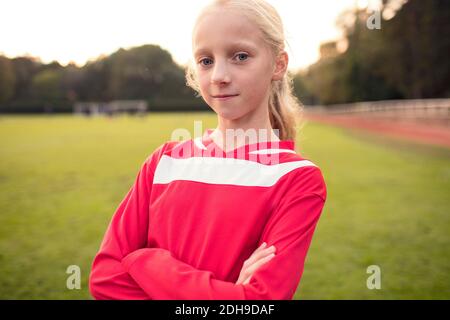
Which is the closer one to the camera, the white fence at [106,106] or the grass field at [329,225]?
the grass field at [329,225]

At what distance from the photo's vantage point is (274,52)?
4.25 ft

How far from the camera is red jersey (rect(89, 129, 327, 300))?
118 cm

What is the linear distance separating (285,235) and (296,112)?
0.52m

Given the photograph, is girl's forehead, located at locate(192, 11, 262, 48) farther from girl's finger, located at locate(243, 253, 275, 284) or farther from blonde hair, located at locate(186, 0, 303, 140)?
girl's finger, located at locate(243, 253, 275, 284)

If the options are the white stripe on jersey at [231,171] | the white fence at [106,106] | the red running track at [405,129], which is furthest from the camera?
the white fence at [106,106]

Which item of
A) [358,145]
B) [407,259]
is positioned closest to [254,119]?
[407,259]

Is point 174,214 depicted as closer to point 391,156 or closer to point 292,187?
point 292,187

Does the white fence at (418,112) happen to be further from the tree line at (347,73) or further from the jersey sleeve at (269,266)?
the jersey sleeve at (269,266)

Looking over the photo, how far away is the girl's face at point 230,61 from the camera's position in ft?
3.96

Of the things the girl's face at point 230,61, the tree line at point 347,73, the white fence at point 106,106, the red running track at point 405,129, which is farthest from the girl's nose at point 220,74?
the white fence at point 106,106

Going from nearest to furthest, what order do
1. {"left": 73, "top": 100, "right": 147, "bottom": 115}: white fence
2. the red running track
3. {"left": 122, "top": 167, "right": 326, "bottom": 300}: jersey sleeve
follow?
{"left": 122, "top": 167, "right": 326, "bottom": 300}: jersey sleeve, the red running track, {"left": 73, "top": 100, "right": 147, "bottom": 115}: white fence

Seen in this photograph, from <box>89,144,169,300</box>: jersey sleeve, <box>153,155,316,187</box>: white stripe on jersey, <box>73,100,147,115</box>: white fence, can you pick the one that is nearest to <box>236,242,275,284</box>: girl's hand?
<box>153,155,316,187</box>: white stripe on jersey

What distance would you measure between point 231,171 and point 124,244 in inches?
15.9

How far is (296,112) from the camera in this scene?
157 cm
